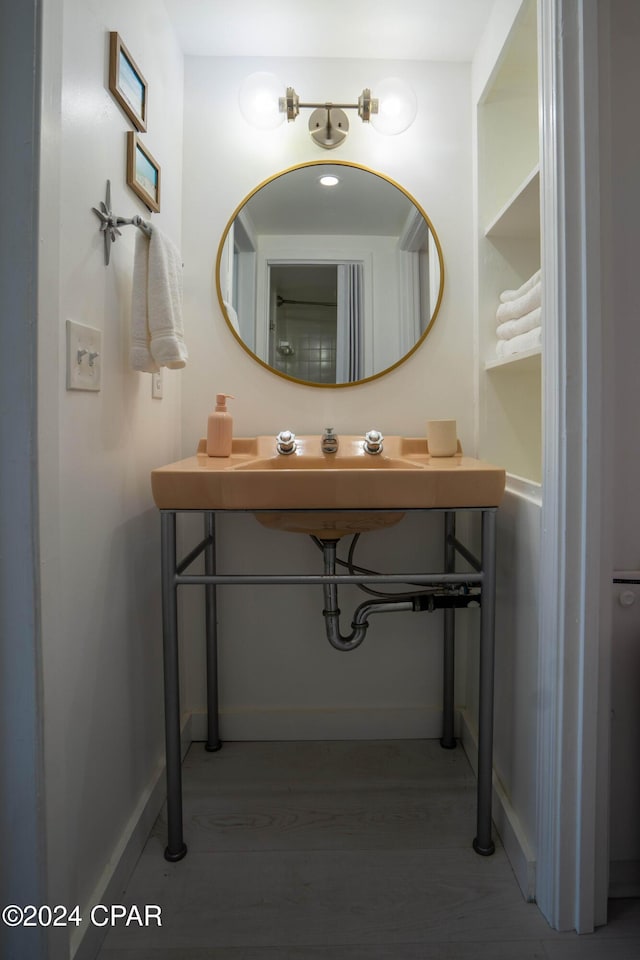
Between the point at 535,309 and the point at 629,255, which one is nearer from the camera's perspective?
the point at 629,255

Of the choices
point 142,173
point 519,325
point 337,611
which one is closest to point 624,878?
point 337,611

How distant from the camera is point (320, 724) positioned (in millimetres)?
1631

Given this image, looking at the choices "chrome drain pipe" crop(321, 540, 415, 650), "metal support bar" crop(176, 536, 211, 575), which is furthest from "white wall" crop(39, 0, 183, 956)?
"chrome drain pipe" crop(321, 540, 415, 650)

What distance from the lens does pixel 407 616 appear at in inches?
64.2

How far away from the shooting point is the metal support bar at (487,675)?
1.14 m

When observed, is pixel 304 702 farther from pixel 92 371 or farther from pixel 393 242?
pixel 393 242

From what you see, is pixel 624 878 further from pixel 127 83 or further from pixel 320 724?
pixel 127 83

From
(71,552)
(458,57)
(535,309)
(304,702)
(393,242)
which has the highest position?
(458,57)

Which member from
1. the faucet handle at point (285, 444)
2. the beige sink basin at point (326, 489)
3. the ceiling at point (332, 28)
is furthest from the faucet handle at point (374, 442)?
the ceiling at point (332, 28)

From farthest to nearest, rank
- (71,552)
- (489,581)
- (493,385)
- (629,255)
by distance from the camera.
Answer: (493,385)
(489,581)
(629,255)
(71,552)

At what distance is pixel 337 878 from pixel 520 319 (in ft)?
4.41

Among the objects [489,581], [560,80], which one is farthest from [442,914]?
[560,80]

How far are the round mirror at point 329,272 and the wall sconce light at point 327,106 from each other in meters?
0.13

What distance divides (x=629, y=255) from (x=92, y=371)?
104 centimetres
